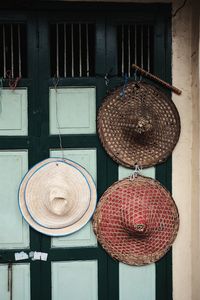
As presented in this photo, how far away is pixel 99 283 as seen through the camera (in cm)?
381

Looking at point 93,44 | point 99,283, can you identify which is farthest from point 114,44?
point 99,283

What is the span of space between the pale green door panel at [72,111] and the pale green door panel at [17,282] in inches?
50.2

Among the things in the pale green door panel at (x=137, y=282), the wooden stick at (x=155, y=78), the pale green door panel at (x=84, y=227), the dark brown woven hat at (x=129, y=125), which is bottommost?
the pale green door panel at (x=137, y=282)

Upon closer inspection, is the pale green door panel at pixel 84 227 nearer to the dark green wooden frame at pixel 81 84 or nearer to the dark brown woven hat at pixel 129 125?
the dark green wooden frame at pixel 81 84

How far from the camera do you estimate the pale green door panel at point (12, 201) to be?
374 cm

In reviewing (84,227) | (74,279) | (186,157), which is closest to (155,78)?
(186,157)

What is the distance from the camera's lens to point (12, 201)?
374cm

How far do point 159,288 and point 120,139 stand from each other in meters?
1.43

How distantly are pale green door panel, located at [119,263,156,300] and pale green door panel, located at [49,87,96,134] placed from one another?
4.38 ft

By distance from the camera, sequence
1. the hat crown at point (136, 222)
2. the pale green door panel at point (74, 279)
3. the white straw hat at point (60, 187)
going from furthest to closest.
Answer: the pale green door panel at point (74, 279), the white straw hat at point (60, 187), the hat crown at point (136, 222)

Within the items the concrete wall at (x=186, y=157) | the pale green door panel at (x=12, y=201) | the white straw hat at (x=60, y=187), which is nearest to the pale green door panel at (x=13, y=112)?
the pale green door panel at (x=12, y=201)

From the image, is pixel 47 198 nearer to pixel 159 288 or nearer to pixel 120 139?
pixel 120 139

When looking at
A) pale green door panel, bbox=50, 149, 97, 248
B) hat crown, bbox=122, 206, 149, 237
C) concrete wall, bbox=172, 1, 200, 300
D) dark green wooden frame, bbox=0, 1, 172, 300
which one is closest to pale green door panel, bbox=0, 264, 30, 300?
dark green wooden frame, bbox=0, 1, 172, 300

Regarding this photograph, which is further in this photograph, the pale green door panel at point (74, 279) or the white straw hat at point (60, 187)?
the pale green door panel at point (74, 279)
